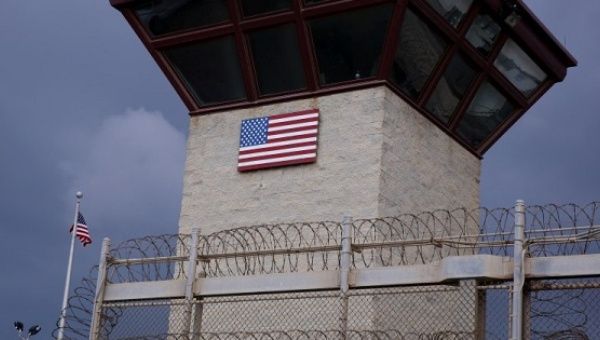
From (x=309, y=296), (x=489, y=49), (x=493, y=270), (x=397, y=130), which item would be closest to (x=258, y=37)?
(x=397, y=130)

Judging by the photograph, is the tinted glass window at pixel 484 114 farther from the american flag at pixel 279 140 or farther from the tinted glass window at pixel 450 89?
the american flag at pixel 279 140

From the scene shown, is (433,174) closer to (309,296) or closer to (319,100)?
(319,100)

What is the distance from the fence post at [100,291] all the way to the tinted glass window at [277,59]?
487 centimetres

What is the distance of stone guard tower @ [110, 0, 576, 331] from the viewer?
2020 cm

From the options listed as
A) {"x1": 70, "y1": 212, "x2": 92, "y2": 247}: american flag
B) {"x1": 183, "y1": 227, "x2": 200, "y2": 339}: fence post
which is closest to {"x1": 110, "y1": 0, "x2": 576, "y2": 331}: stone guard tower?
{"x1": 183, "y1": 227, "x2": 200, "y2": 339}: fence post

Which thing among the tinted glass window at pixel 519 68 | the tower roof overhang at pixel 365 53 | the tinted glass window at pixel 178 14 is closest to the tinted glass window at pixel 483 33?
the tower roof overhang at pixel 365 53

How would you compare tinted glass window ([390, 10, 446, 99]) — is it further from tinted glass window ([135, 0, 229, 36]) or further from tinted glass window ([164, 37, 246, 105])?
tinted glass window ([135, 0, 229, 36])

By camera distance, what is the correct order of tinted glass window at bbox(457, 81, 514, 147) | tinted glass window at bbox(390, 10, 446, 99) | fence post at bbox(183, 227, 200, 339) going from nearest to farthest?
fence post at bbox(183, 227, 200, 339), tinted glass window at bbox(390, 10, 446, 99), tinted glass window at bbox(457, 81, 514, 147)

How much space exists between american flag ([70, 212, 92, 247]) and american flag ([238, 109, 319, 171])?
11.2m

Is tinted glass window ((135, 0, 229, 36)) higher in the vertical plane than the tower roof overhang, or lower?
higher

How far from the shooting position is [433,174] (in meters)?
21.7

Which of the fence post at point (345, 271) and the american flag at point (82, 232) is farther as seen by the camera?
the american flag at point (82, 232)

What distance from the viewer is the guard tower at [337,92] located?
66.3 ft

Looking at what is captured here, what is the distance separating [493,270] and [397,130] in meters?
6.45
